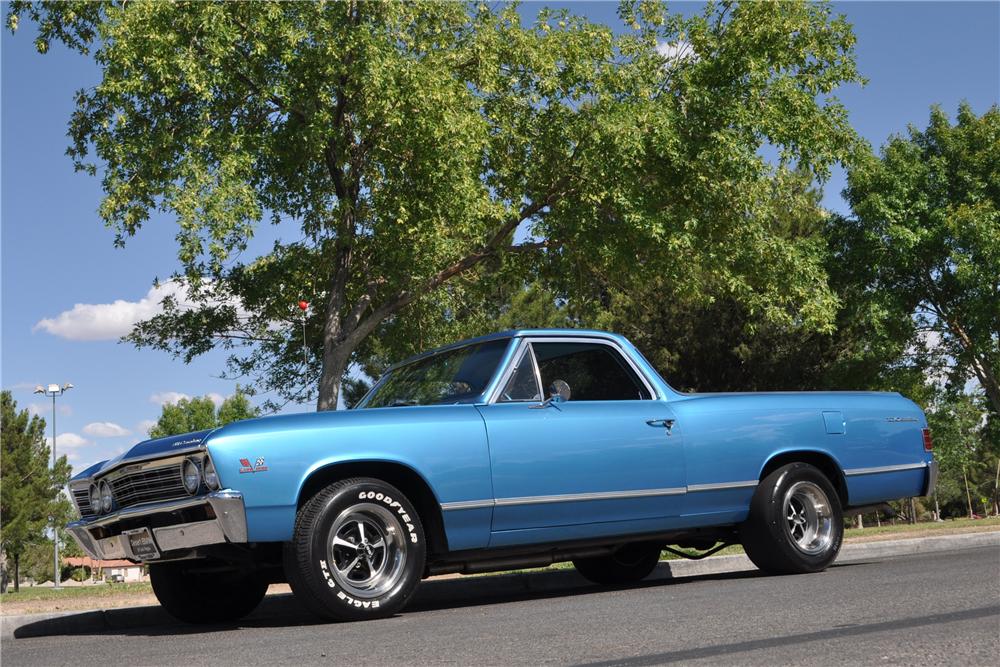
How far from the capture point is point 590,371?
7.84m

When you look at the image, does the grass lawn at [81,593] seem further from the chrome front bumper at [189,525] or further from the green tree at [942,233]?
the green tree at [942,233]

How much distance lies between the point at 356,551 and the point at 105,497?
162 cm

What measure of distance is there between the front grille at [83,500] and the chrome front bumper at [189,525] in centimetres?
42

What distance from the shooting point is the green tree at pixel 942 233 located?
2933 cm

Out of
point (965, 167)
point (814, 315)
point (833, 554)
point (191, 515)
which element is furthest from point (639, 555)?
point (965, 167)

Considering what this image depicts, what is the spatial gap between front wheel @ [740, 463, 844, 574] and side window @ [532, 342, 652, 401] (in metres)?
1.16

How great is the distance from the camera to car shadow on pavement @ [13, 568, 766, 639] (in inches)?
286

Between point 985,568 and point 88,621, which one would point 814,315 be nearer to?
point 985,568

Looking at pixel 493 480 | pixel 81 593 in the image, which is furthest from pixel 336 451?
pixel 81 593

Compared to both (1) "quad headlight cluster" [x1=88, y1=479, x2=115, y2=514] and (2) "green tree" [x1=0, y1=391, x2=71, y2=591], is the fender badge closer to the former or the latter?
(1) "quad headlight cluster" [x1=88, y1=479, x2=115, y2=514]

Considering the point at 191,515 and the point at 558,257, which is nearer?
the point at 191,515

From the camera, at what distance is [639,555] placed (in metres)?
8.91

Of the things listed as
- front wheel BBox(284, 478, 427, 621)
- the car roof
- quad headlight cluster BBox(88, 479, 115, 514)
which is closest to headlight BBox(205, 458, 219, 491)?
front wheel BBox(284, 478, 427, 621)

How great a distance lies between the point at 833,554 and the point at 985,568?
3.50ft
